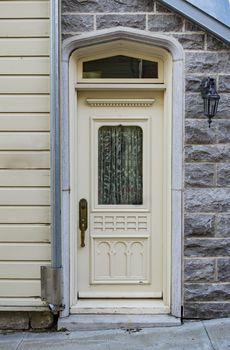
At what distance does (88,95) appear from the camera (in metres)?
4.59

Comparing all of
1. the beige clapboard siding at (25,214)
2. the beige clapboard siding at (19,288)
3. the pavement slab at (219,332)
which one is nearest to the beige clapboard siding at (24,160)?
the beige clapboard siding at (25,214)

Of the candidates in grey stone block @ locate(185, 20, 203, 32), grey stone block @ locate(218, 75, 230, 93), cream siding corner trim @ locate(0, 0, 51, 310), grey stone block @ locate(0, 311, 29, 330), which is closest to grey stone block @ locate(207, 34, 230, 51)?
grey stone block @ locate(185, 20, 203, 32)

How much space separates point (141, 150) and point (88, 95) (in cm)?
82

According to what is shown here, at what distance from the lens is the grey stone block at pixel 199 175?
4.39 meters

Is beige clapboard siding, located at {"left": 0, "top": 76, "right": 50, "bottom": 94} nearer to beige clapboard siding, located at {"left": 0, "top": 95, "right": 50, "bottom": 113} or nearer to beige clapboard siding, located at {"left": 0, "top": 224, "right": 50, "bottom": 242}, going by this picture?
beige clapboard siding, located at {"left": 0, "top": 95, "right": 50, "bottom": 113}

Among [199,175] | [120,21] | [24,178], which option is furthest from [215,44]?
[24,178]

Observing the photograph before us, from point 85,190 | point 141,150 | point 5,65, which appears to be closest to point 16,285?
point 85,190

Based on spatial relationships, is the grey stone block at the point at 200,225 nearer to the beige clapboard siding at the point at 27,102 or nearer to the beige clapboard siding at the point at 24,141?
the beige clapboard siding at the point at 24,141

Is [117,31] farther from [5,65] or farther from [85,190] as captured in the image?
[85,190]

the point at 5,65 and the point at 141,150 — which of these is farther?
the point at 141,150

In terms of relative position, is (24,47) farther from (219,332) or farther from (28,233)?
(219,332)

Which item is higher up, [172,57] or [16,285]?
[172,57]

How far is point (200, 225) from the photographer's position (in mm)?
4402

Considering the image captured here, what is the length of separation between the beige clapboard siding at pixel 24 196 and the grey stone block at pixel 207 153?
1.50m
